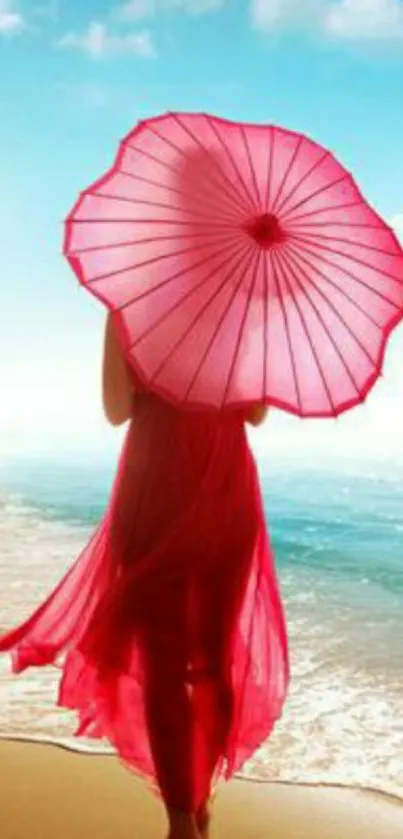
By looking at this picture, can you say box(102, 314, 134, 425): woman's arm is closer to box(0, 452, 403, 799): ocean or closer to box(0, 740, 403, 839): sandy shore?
box(0, 740, 403, 839): sandy shore

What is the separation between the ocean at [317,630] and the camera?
506 centimetres

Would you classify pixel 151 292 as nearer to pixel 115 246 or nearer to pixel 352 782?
pixel 115 246

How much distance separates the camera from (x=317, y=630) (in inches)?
370

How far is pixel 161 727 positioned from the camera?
2750 mm

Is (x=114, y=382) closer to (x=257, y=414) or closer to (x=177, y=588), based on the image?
(x=257, y=414)

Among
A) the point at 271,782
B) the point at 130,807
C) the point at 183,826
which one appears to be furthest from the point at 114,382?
the point at 271,782

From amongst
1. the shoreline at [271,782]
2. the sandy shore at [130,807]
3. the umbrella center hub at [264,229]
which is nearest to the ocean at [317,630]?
the shoreline at [271,782]

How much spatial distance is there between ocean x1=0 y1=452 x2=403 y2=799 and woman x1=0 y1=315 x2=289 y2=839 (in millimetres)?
1944

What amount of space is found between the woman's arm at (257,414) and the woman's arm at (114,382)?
372 mm

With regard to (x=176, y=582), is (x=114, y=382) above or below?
above

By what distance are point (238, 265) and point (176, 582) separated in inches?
33.9

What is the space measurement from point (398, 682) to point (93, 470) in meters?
41.1

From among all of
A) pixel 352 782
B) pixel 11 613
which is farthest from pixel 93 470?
pixel 352 782

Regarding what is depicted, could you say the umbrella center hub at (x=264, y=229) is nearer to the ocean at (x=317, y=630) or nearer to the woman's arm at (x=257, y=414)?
the woman's arm at (x=257, y=414)
